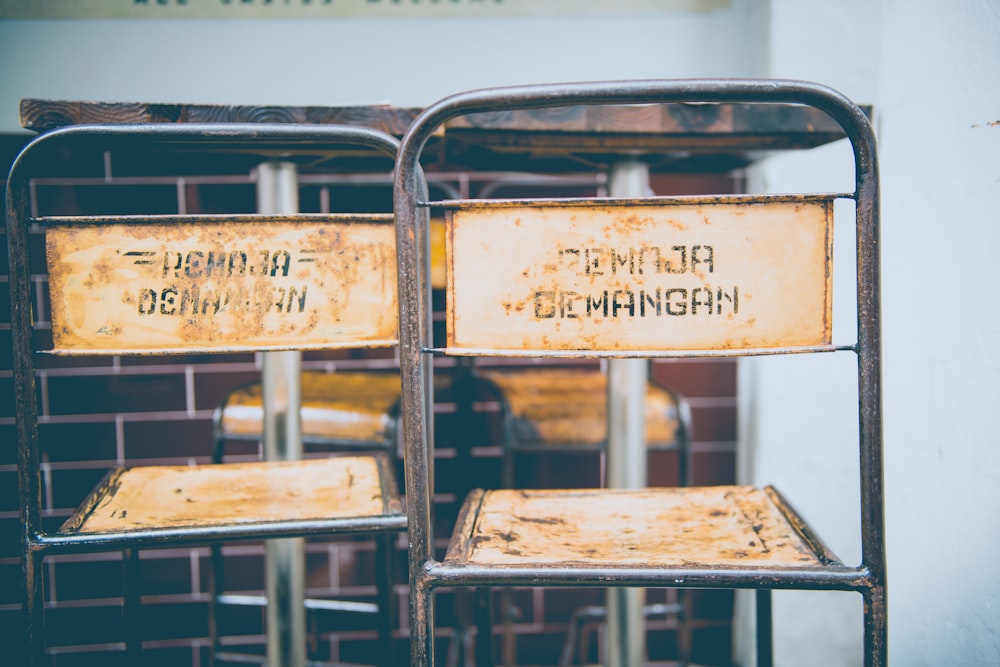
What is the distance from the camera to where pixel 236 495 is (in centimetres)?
101

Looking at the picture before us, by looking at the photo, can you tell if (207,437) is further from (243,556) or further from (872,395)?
(872,395)

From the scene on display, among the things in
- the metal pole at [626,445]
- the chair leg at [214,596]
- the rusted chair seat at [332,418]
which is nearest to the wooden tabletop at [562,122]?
the metal pole at [626,445]

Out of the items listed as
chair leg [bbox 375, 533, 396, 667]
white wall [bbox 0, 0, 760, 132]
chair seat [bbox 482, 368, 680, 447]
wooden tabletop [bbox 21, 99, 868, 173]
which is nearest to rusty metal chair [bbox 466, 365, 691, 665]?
chair seat [bbox 482, 368, 680, 447]

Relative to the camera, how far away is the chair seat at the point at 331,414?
1.41m

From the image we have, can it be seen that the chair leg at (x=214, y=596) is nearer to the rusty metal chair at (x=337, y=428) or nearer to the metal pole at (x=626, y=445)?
the rusty metal chair at (x=337, y=428)

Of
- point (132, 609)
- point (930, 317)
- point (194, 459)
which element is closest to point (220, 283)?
point (132, 609)

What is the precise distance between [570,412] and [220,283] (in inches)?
33.5

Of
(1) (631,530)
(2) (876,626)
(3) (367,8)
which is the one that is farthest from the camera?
(3) (367,8)

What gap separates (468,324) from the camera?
0.71 metres

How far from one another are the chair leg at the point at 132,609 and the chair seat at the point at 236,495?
18 centimetres

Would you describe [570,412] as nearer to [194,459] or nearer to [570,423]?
[570,423]

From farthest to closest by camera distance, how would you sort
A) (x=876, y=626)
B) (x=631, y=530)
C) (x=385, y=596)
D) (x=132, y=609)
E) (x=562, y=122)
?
(x=385, y=596) → (x=132, y=609) → (x=562, y=122) → (x=631, y=530) → (x=876, y=626)

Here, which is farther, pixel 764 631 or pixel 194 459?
pixel 194 459

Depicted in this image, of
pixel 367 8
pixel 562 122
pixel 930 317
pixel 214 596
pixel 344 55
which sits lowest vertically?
pixel 214 596
